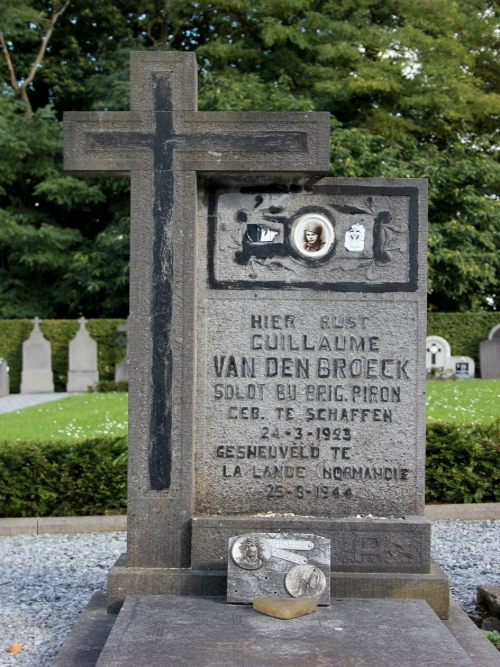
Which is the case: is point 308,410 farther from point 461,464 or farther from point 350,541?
point 461,464

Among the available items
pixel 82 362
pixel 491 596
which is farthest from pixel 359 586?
pixel 82 362

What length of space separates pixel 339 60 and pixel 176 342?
2163 centimetres

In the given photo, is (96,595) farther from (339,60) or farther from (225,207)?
(339,60)

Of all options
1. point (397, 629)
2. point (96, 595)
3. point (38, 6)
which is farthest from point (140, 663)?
point (38, 6)

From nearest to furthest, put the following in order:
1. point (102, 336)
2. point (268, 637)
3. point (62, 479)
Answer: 1. point (268, 637)
2. point (62, 479)
3. point (102, 336)

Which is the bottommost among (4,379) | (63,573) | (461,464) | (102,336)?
(63,573)

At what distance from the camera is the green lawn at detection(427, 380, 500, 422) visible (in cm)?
1197

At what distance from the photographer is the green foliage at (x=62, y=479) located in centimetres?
756

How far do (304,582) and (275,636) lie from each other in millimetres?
505

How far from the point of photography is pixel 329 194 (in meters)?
4.74

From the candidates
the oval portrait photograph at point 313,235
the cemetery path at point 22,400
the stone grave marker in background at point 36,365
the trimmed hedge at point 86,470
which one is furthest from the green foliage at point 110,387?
the oval portrait photograph at point 313,235

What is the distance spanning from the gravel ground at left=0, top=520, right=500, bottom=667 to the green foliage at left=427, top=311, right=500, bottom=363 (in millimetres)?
16976

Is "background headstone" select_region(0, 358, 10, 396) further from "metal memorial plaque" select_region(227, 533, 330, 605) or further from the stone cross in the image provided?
"metal memorial plaque" select_region(227, 533, 330, 605)

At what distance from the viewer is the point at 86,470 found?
759 cm
